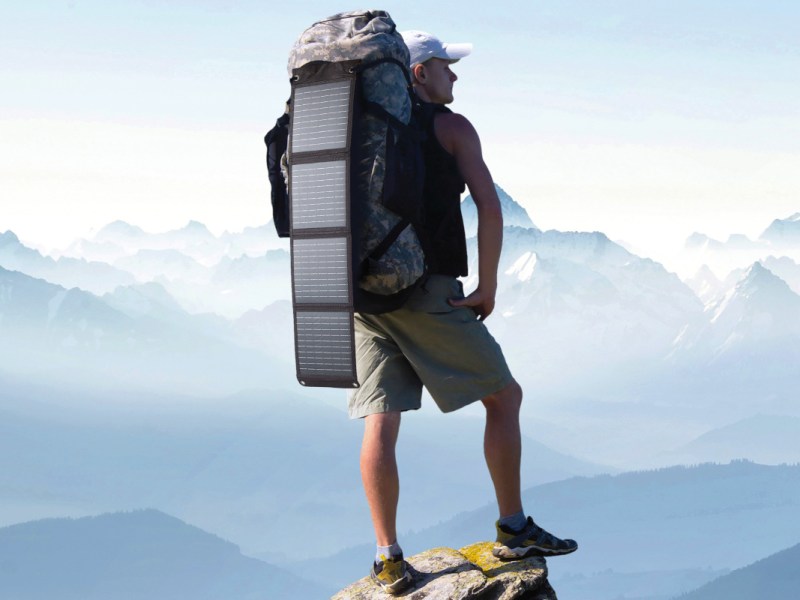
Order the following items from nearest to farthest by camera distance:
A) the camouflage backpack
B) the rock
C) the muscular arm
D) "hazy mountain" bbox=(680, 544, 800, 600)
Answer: the camouflage backpack, the muscular arm, the rock, "hazy mountain" bbox=(680, 544, 800, 600)

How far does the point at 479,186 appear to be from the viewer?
22.5 feet

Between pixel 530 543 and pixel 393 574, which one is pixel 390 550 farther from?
pixel 530 543

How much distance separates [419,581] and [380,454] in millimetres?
956

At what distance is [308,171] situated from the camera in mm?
6586

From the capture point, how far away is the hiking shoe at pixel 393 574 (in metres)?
7.07

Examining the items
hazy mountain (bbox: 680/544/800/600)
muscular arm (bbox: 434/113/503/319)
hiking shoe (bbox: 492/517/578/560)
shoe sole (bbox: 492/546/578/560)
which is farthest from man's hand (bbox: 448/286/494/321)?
hazy mountain (bbox: 680/544/800/600)

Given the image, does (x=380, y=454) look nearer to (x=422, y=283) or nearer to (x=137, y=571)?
(x=422, y=283)

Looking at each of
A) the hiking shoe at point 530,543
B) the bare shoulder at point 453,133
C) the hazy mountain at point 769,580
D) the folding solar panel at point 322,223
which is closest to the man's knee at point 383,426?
the folding solar panel at point 322,223

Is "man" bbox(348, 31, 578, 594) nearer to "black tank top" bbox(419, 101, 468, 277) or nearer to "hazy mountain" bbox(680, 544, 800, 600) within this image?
"black tank top" bbox(419, 101, 468, 277)

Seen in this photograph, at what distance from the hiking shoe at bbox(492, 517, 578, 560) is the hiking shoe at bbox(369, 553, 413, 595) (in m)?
0.70

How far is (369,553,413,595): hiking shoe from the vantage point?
23.2 ft

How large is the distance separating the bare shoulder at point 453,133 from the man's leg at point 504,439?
1.44 metres

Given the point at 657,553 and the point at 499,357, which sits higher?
the point at 657,553

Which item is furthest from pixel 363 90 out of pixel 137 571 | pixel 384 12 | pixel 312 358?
pixel 137 571
